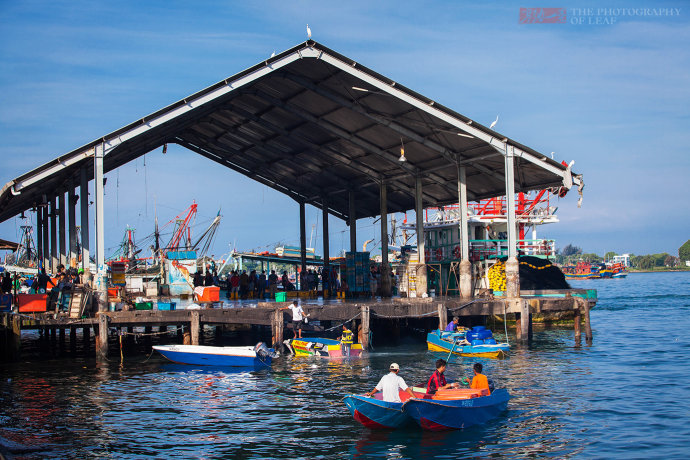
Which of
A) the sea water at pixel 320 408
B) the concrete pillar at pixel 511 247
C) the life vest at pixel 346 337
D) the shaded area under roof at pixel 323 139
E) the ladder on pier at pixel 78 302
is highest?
the shaded area under roof at pixel 323 139

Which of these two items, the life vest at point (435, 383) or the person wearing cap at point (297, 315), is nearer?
the life vest at point (435, 383)

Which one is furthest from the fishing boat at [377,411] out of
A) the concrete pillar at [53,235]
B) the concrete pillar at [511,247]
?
the concrete pillar at [53,235]

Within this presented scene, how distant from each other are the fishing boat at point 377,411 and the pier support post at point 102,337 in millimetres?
14618

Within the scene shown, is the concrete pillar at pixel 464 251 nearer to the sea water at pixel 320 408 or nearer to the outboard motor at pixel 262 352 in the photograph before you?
the sea water at pixel 320 408

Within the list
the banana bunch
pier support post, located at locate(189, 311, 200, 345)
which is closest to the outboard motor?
pier support post, located at locate(189, 311, 200, 345)

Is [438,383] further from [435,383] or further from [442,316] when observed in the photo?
[442,316]

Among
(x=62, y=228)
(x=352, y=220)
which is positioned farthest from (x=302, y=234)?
(x=62, y=228)

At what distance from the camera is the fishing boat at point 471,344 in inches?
1088

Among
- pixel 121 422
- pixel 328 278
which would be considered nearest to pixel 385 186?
pixel 328 278

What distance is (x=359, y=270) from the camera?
4259 centimetres

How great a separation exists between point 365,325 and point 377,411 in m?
12.1

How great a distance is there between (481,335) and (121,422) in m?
15.7

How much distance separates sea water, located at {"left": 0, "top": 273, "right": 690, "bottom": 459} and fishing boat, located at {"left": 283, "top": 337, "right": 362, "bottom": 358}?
57 cm

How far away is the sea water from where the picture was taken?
52.3ft
